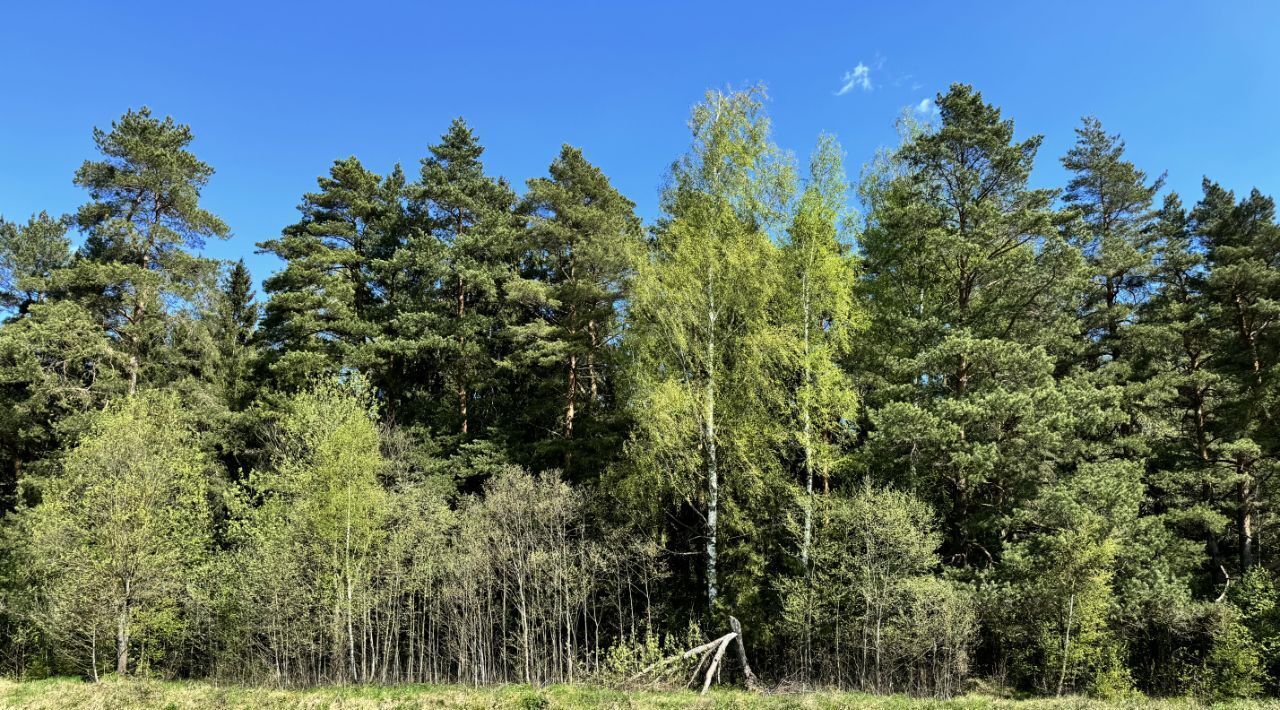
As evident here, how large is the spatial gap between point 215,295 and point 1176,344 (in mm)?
33863

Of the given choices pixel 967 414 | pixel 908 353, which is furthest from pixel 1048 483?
pixel 908 353

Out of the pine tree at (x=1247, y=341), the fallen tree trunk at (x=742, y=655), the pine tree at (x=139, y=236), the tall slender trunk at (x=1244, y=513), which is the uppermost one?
the pine tree at (x=139, y=236)

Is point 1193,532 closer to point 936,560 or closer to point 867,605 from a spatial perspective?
point 936,560

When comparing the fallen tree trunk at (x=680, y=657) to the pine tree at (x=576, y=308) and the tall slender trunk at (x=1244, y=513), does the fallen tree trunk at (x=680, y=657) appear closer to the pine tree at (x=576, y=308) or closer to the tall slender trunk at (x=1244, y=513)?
the pine tree at (x=576, y=308)

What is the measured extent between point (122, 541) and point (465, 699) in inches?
414

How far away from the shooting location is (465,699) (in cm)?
1194

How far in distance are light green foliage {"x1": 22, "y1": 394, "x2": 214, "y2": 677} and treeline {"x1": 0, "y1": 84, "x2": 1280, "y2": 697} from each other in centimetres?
11

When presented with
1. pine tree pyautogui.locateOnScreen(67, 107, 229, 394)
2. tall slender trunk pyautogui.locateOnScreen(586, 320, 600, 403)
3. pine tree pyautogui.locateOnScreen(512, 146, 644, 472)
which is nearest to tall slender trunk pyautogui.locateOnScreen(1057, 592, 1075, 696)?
pine tree pyautogui.locateOnScreen(512, 146, 644, 472)

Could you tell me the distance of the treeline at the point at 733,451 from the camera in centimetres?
1462

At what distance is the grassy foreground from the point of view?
36.4 feet

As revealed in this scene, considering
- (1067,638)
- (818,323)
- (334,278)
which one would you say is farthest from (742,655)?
(334,278)

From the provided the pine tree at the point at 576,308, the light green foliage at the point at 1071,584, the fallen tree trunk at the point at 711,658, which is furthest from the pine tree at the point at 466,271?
the light green foliage at the point at 1071,584

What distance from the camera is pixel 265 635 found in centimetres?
1845

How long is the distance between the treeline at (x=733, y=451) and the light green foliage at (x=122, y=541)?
0.11 m
